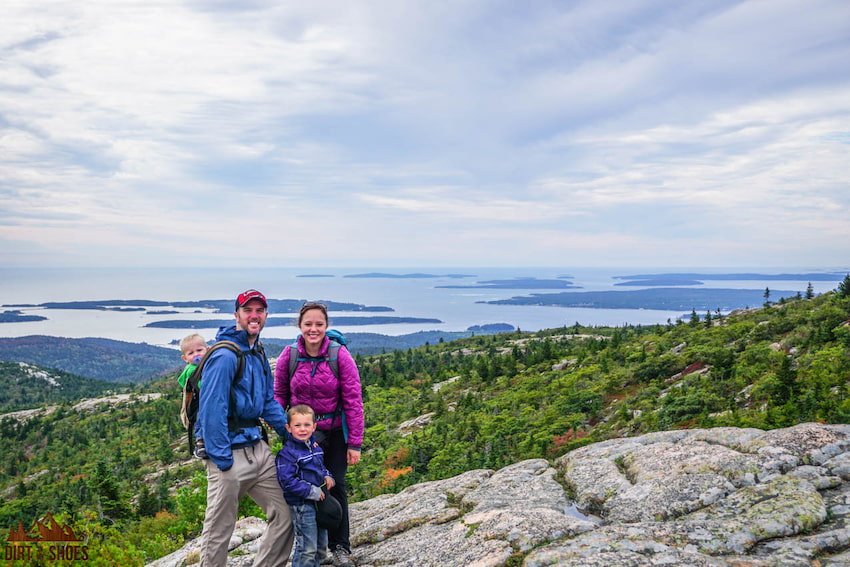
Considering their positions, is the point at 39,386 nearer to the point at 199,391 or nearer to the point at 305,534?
the point at 199,391

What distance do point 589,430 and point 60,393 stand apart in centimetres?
17596

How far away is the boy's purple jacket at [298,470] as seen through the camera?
5.20 metres

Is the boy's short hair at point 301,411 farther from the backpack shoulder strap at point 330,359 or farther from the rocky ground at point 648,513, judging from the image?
the rocky ground at point 648,513

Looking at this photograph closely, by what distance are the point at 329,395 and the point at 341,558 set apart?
6.88 ft

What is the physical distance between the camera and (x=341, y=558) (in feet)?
19.5

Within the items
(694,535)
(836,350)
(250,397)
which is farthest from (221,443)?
(836,350)

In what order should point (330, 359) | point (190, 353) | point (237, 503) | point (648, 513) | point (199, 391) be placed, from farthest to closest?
point (190, 353), point (330, 359), point (648, 513), point (199, 391), point (237, 503)

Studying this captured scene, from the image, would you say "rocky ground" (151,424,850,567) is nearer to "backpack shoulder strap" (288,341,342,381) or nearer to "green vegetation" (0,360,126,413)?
"backpack shoulder strap" (288,341,342,381)

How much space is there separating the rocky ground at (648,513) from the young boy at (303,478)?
3.29 ft

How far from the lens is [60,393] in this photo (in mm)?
143125

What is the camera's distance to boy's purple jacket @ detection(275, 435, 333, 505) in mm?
5203

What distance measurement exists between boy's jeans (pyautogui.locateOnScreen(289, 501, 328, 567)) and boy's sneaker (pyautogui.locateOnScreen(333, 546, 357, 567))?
1.86 feet

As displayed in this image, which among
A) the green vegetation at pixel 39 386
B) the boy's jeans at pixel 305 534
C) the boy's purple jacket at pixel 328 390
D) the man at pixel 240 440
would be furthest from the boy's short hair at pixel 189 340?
the green vegetation at pixel 39 386

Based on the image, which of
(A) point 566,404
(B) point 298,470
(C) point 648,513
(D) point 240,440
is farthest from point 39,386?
(C) point 648,513
